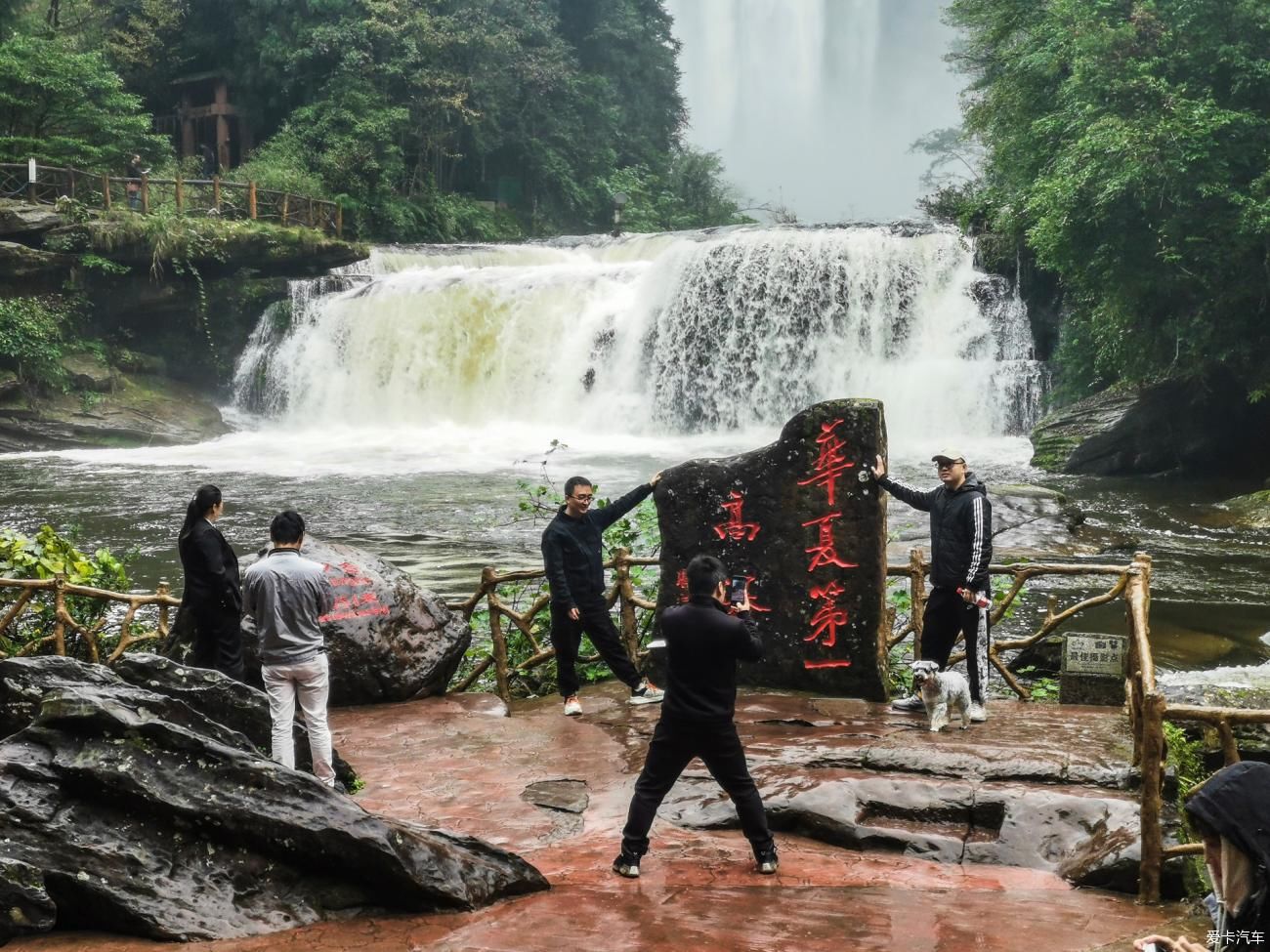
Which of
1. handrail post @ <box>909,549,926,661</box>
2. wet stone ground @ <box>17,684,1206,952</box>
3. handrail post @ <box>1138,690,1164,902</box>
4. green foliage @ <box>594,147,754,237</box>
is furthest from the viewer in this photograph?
green foliage @ <box>594,147,754,237</box>

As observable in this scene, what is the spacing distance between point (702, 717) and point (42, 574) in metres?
6.13

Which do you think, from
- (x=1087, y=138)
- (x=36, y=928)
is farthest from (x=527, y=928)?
(x=1087, y=138)

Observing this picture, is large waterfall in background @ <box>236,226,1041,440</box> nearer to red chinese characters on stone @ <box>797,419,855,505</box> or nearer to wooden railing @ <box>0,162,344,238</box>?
wooden railing @ <box>0,162,344,238</box>

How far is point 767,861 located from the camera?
14.6ft

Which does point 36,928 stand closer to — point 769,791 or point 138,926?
point 138,926

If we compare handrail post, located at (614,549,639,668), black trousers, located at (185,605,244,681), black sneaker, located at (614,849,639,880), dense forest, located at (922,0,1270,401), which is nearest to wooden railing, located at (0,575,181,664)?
black trousers, located at (185,605,244,681)

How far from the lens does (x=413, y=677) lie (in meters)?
7.77

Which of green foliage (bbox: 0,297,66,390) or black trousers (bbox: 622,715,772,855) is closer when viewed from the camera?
black trousers (bbox: 622,715,772,855)

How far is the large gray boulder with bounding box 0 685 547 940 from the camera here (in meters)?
3.72

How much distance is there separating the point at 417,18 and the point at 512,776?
31.4 m

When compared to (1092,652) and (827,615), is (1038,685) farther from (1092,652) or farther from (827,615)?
(827,615)

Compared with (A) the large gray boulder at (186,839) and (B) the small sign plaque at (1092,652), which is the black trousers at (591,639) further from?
(A) the large gray boulder at (186,839)

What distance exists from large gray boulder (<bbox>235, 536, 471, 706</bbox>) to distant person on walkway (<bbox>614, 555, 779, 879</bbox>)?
3533 mm

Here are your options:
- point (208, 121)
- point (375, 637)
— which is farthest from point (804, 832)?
point (208, 121)
